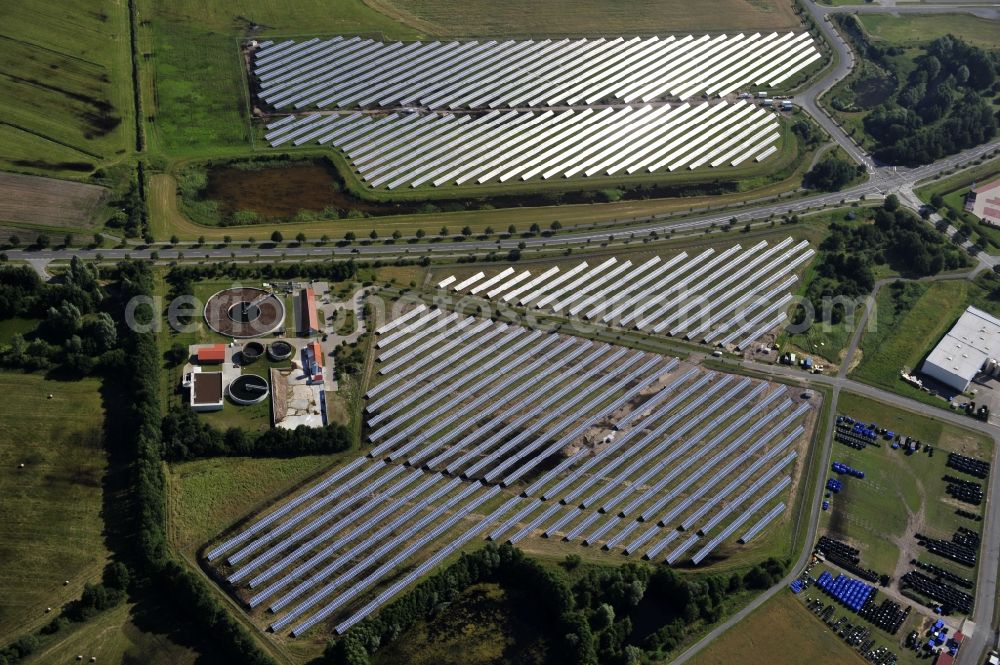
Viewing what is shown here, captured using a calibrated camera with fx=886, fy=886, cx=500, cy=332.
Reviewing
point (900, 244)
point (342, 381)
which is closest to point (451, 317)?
point (342, 381)

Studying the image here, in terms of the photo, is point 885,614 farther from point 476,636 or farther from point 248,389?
point 248,389

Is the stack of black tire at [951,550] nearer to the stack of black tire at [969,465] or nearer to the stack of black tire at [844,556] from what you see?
the stack of black tire at [844,556]

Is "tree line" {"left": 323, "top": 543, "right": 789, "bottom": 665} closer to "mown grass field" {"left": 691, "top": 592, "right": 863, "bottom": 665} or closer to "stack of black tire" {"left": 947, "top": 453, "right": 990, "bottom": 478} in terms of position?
"mown grass field" {"left": 691, "top": 592, "right": 863, "bottom": 665}

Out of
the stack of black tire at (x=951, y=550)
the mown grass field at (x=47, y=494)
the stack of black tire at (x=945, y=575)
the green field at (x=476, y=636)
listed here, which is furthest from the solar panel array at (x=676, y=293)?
the mown grass field at (x=47, y=494)

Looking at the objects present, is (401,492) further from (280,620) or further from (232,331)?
(232,331)

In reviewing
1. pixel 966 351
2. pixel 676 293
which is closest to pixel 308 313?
pixel 676 293

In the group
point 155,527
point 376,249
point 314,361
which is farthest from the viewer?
point 376,249

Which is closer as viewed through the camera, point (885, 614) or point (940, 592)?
point (885, 614)
